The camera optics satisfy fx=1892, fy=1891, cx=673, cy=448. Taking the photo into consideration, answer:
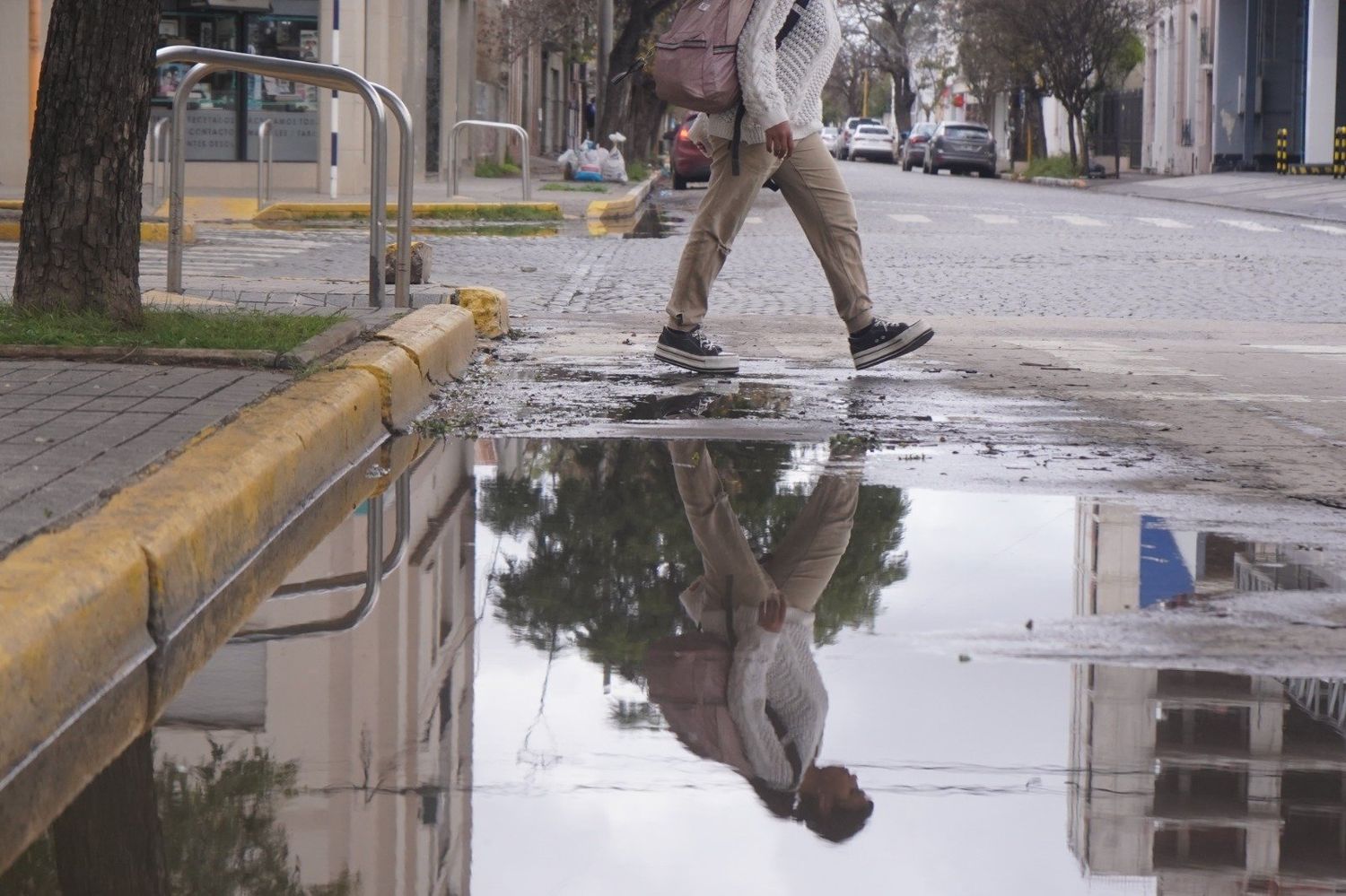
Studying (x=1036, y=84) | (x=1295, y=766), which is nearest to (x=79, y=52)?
(x=1295, y=766)

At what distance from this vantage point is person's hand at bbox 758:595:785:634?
153 inches

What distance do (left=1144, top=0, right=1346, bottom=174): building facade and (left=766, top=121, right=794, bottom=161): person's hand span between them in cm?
3577

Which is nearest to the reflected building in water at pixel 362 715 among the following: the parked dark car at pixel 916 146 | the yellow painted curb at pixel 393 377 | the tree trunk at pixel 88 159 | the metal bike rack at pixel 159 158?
the yellow painted curb at pixel 393 377

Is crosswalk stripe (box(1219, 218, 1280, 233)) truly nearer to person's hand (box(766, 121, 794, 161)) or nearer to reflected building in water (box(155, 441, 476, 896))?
person's hand (box(766, 121, 794, 161))

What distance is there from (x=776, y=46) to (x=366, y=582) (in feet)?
13.2

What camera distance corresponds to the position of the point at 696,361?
7.72m

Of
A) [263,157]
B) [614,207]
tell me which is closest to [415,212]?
[263,157]

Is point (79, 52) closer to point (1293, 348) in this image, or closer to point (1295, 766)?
point (1295, 766)

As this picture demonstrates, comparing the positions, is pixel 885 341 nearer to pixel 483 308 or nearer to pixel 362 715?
pixel 483 308

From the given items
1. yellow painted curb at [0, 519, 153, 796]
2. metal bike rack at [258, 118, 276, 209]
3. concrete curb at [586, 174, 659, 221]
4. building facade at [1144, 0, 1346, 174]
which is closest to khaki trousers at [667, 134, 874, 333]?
yellow painted curb at [0, 519, 153, 796]

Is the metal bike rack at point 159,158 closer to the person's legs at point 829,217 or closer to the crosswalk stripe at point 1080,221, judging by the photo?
the crosswalk stripe at point 1080,221

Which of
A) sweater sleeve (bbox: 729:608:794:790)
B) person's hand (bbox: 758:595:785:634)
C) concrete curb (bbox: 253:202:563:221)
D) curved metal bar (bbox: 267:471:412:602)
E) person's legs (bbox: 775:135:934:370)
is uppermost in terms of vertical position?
concrete curb (bbox: 253:202:563:221)

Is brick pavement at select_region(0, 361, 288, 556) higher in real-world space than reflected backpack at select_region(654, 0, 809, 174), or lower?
lower

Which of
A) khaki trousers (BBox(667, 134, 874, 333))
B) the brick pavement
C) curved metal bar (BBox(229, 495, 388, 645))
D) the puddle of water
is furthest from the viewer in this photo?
khaki trousers (BBox(667, 134, 874, 333))
